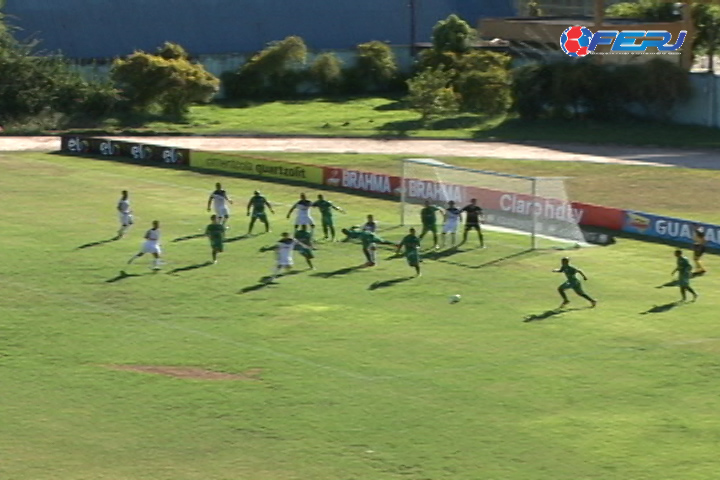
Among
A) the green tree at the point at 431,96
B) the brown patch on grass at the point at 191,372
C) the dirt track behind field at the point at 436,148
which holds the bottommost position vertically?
the brown patch on grass at the point at 191,372

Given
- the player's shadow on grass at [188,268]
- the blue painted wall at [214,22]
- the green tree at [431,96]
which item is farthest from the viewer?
the blue painted wall at [214,22]

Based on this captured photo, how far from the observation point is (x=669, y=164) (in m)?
62.2

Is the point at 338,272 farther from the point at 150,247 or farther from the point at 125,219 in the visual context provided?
the point at 125,219

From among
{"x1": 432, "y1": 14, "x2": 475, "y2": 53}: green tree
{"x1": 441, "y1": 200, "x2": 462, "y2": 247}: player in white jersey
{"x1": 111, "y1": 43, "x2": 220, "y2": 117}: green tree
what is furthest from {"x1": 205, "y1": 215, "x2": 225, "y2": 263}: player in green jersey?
{"x1": 432, "y1": 14, "x2": 475, "y2": 53}: green tree

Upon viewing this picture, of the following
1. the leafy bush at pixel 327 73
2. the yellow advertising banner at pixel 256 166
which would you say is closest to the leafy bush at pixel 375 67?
the leafy bush at pixel 327 73

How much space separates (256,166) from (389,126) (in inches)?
695

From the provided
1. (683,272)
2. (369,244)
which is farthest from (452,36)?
(683,272)

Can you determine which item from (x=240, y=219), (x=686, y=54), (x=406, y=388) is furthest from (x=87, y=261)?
(x=686, y=54)

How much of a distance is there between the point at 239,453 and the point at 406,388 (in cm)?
512

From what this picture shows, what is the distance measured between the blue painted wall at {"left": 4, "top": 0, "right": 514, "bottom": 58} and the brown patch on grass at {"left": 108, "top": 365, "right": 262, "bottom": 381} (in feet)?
207

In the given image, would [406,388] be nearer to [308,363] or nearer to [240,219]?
[308,363]

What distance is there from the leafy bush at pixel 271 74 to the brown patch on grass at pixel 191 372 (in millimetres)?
58963

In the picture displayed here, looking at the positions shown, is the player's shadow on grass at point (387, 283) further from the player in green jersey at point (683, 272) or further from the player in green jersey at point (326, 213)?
the player in green jersey at point (683, 272)

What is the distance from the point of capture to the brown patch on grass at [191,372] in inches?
1132
